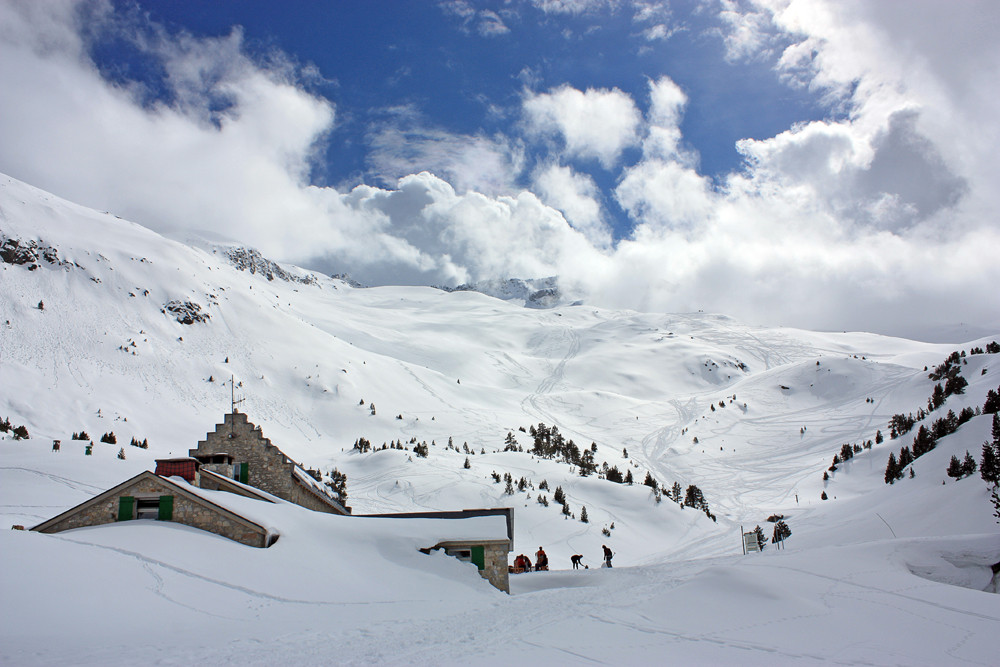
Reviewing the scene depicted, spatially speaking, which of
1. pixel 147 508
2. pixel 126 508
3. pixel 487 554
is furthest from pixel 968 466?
pixel 126 508

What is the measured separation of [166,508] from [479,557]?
8306 millimetres

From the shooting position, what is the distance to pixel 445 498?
3078 centimetres

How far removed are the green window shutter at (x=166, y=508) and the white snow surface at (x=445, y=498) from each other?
0.73m

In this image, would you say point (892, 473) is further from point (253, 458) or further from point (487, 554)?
point (253, 458)

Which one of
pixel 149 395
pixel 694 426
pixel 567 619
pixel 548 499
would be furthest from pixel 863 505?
pixel 149 395

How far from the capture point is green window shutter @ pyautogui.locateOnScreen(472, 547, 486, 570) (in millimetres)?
16766

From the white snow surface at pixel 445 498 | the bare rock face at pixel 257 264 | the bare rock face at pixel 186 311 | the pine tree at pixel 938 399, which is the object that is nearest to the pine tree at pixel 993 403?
the white snow surface at pixel 445 498

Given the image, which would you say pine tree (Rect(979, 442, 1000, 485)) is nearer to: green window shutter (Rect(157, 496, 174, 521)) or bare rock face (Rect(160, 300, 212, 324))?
green window shutter (Rect(157, 496, 174, 521))

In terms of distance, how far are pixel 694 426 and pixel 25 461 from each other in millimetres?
51355

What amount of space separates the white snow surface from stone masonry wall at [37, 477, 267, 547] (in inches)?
23.1

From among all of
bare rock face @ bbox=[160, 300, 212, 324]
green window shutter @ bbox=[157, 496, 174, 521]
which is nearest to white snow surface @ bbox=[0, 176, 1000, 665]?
green window shutter @ bbox=[157, 496, 174, 521]

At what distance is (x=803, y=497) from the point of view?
34.4m

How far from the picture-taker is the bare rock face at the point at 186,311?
56562 millimetres

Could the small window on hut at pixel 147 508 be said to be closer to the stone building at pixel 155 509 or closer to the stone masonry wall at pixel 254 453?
the stone building at pixel 155 509
